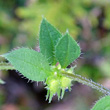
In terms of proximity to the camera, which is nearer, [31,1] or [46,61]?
[46,61]

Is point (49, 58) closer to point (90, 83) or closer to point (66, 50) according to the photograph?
point (66, 50)

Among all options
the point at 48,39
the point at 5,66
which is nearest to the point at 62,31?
the point at 48,39

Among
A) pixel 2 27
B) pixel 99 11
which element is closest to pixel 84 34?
pixel 99 11

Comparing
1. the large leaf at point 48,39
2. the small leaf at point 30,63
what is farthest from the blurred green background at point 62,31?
the small leaf at point 30,63

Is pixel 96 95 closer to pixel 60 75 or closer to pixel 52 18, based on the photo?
pixel 52 18

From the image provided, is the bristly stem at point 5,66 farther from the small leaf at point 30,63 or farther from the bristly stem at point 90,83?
the bristly stem at point 90,83
